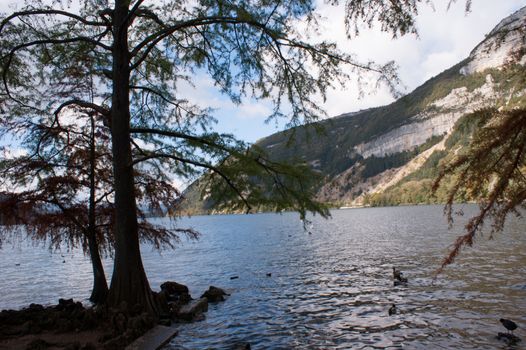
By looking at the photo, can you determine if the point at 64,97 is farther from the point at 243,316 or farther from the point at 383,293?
the point at 383,293

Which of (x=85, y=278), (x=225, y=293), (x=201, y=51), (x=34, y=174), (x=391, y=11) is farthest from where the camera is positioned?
(x=85, y=278)

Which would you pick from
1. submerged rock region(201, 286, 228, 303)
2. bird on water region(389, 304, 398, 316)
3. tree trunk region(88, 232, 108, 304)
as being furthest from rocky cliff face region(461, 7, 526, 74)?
submerged rock region(201, 286, 228, 303)

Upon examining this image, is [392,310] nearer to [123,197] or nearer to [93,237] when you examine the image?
[123,197]

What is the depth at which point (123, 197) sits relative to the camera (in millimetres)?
13273

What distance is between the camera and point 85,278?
119 ft

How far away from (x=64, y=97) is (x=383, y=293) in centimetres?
1929

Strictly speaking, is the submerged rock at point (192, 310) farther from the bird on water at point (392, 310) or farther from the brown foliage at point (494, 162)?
the brown foliage at point (494, 162)

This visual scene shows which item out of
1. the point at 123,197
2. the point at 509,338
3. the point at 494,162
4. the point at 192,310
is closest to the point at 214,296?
the point at 192,310

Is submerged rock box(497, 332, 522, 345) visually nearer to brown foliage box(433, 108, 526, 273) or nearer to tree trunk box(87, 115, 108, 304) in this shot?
brown foliage box(433, 108, 526, 273)

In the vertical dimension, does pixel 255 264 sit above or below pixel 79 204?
below

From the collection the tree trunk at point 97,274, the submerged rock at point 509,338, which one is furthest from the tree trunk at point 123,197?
the submerged rock at point 509,338

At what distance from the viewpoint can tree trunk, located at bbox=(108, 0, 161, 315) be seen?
1315cm

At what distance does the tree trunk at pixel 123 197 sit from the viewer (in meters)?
13.1

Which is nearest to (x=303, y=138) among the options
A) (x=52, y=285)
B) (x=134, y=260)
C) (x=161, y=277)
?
(x=134, y=260)
